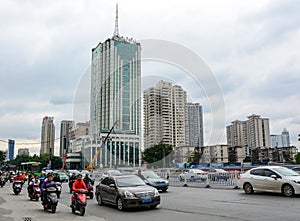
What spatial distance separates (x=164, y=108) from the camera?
3959cm

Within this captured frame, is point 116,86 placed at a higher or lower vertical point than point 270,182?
higher

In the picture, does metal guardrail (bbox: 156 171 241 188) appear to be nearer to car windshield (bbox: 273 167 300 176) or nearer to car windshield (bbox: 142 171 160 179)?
car windshield (bbox: 142 171 160 179)

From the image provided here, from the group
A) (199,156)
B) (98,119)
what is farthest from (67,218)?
(199,156)

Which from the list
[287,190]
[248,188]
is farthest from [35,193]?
[287,190]

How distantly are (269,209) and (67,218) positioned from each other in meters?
6.05

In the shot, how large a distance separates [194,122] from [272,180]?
3784 cm

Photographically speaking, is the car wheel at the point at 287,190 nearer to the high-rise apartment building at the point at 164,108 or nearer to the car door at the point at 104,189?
the car door at the point at 104,189

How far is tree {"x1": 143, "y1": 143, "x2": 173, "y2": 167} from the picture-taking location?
77006mm

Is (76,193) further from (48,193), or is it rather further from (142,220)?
(142,220)

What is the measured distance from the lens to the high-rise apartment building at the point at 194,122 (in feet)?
158

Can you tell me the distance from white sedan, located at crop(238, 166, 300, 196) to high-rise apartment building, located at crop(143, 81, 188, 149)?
67.8 ft

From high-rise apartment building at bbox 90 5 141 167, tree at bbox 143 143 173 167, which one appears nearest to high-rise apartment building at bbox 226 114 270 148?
tree at bbox 143 143 173 167

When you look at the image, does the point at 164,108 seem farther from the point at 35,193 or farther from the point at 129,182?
the point at 129,182

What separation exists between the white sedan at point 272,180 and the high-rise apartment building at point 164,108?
20662mm
